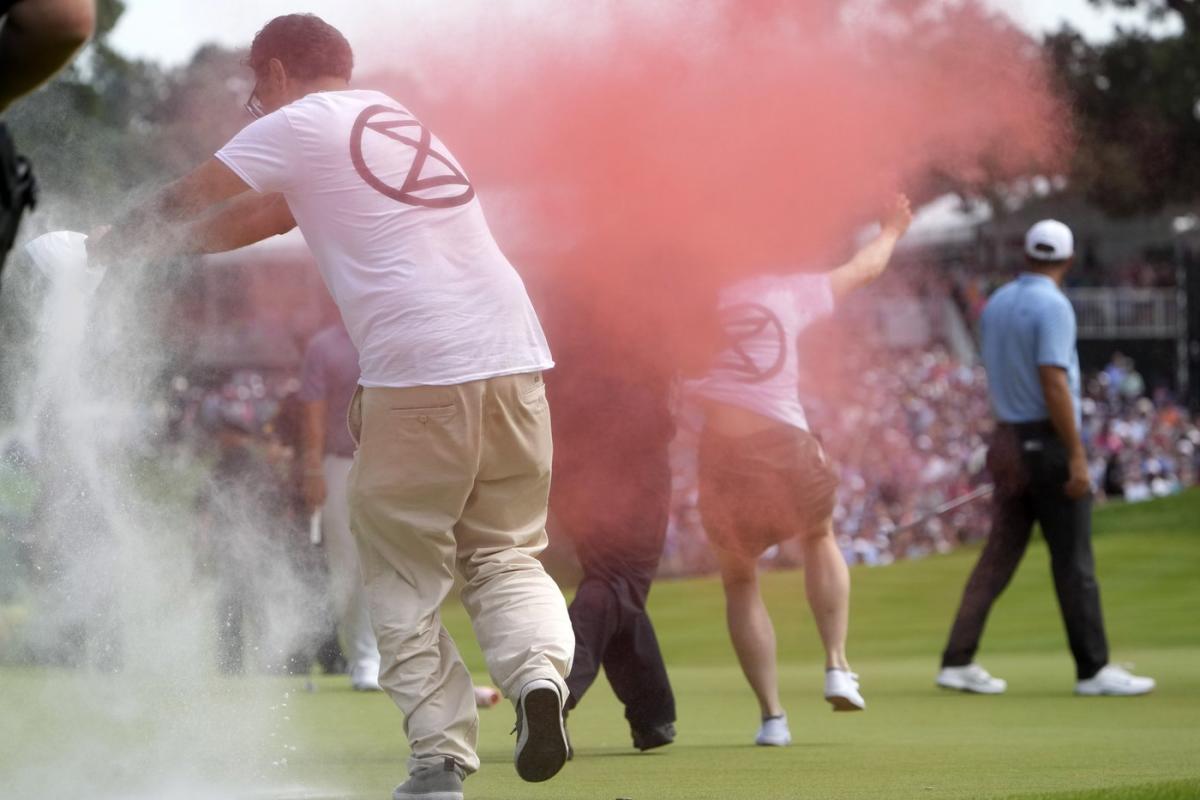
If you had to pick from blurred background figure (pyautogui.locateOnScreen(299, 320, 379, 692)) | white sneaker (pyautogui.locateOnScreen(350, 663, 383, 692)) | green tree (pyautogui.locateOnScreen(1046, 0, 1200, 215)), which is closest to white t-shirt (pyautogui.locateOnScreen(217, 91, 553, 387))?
blurred background figure (pyautogui.locateOnScreen(299, 320, 379, 692))

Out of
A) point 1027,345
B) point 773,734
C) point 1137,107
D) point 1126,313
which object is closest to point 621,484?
point 773,734

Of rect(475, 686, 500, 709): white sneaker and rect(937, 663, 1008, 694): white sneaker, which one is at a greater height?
rect(475, 686, 500, 709): white sneaker

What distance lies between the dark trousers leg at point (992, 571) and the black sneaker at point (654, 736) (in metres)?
3.25

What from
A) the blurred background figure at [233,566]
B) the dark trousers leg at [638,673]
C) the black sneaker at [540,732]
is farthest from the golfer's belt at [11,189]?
the dark trousers leg at [638,673]

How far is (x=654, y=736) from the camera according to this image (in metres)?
6.29

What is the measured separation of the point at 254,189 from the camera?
4.53 meters

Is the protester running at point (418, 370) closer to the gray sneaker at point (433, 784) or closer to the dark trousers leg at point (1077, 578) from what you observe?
the gray sneaker at point (433, 784)

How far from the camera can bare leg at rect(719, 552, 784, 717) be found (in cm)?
679

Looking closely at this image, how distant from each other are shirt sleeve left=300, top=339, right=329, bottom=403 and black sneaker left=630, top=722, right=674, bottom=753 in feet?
11.6

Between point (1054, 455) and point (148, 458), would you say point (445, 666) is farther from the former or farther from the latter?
point (1054, 455)

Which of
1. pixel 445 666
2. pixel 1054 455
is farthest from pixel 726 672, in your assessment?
pixel 445 666

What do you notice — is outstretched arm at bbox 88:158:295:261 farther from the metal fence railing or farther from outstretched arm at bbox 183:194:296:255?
the metal fence railing

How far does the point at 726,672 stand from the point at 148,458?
542cm

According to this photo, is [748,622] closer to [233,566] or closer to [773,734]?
[773,734]
